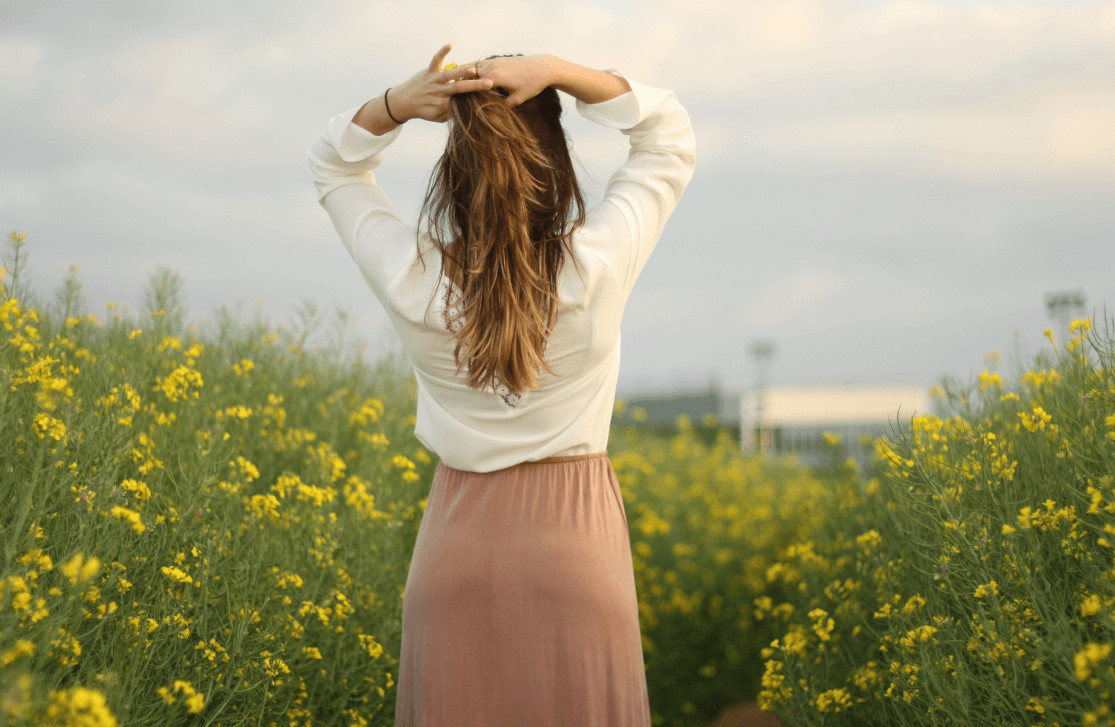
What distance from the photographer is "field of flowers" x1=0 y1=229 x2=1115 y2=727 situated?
1.78 meters

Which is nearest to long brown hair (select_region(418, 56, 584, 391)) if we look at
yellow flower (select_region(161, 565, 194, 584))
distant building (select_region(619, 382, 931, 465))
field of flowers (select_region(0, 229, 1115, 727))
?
field of flowers (select_region(0, 229, 1115, 727))

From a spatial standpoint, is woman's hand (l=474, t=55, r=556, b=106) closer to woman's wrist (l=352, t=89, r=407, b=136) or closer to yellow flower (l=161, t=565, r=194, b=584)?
woman's wrist (l=352, t=89, r=407, b=136)

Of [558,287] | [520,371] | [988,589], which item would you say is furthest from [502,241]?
[988,589]

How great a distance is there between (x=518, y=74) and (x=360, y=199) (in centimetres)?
44

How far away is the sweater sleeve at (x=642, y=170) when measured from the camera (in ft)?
5.11

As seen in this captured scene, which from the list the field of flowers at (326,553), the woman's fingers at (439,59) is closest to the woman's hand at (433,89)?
the woman's fingers at (439,59)

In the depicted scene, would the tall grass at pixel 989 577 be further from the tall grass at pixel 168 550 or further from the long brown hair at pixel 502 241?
the tall grass at pixel 168 550

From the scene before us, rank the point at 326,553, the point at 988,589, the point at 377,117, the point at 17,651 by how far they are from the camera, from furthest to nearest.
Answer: the point at 326,553 < the point at 988,589 < the point at 377,117 < the point at 17,651

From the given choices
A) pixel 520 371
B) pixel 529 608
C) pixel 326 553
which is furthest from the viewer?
pixel 326 553

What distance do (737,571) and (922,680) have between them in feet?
10.6

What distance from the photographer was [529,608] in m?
1.58

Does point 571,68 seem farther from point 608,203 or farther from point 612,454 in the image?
point 612,454

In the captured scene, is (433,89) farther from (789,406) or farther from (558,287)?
(789,406)

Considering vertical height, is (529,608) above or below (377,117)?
below
